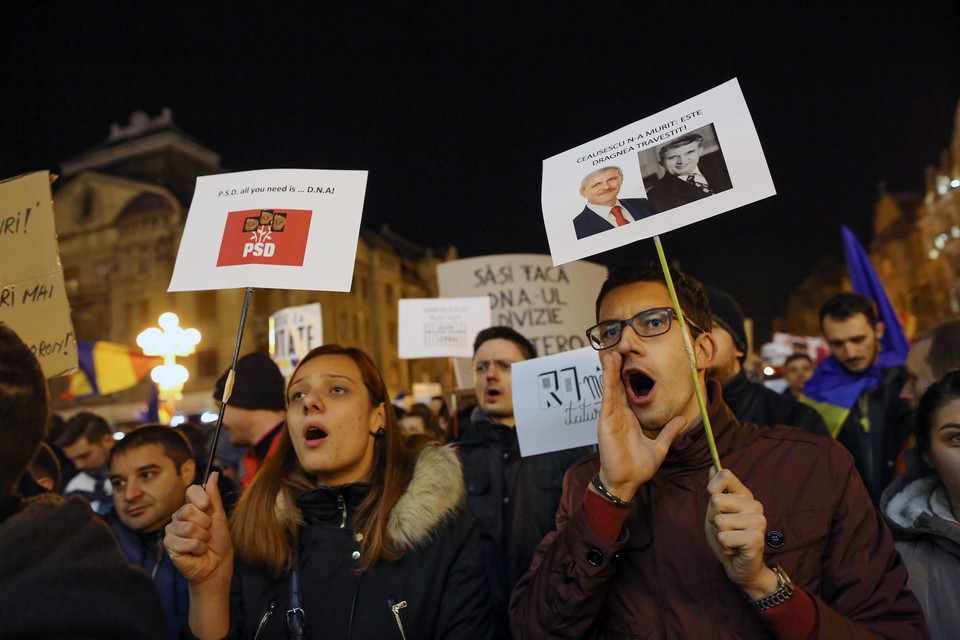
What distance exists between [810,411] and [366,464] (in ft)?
8.18

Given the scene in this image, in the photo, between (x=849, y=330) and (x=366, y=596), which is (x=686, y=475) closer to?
(x=366, y=596)

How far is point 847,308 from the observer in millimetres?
4758

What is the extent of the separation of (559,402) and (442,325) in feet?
9.57

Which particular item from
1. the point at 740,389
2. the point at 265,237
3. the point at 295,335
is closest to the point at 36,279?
the point at 265,237

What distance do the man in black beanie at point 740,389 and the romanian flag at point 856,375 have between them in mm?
359

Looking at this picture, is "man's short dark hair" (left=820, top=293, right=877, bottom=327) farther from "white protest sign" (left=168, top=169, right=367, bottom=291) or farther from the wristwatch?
"white protest sign" (left=168, top=169, right=367, bottom=291)

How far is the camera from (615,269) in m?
2.49

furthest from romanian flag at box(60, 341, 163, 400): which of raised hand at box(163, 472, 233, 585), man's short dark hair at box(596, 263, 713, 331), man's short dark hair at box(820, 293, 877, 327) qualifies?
man's short dark hair at box(596, 263, 713, 331)

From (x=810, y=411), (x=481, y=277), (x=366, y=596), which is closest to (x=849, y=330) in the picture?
(x=810, y=411)

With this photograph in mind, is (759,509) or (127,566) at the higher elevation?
(127,566)

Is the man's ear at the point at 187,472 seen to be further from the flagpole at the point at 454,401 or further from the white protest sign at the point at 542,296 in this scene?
the white protest sign at the point at 542,296

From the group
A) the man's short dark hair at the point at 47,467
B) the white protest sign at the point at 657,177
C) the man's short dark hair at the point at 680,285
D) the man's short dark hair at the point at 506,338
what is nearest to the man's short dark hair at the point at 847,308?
the man's short dark hair at the point at 506,338

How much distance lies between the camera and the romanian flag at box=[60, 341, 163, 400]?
9.01 meters

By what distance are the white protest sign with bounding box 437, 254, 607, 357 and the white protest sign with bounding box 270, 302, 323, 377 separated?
232 centimetres
